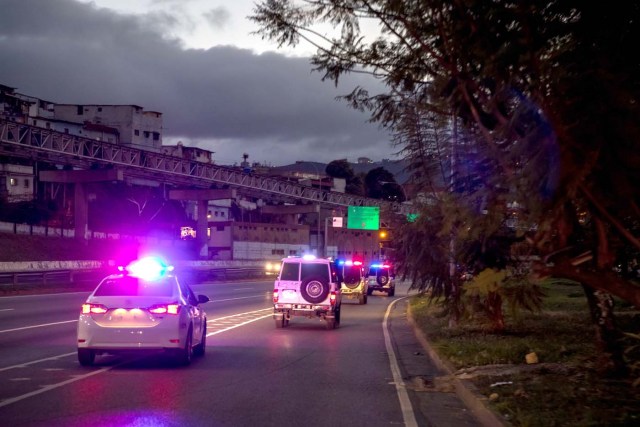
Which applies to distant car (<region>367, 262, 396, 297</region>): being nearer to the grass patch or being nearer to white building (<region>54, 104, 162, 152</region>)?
the grass patch

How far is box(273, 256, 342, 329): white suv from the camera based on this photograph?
22922 mm

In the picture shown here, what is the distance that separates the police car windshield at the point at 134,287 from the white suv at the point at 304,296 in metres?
8.98

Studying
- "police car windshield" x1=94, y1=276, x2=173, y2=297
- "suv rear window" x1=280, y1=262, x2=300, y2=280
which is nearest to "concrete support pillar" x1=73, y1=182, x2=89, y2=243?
"suv rear window" x1=280, y1=262, x2=300, y2=280

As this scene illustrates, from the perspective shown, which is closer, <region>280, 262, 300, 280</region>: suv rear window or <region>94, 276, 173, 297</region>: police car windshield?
<region>94, 276, 173, 297</region>: police car windshield

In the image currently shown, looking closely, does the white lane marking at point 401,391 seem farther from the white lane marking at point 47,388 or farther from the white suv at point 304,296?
the white lane marking at point 47,388

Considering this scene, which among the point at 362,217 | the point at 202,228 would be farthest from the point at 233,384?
the point at 202,228

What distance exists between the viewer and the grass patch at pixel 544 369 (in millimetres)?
8789

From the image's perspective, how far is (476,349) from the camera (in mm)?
15258

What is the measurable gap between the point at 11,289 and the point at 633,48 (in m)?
33.9

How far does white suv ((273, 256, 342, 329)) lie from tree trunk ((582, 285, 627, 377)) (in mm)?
11633

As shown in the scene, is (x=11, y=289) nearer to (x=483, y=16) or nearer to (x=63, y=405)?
(x=63, y=405)

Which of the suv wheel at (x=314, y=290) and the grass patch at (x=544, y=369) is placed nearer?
the grass patch at (x=544, y=369)

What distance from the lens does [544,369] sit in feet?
40.4

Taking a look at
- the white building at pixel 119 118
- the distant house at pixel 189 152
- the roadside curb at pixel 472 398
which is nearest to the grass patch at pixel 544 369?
the roadside curb at pixel 472 398
